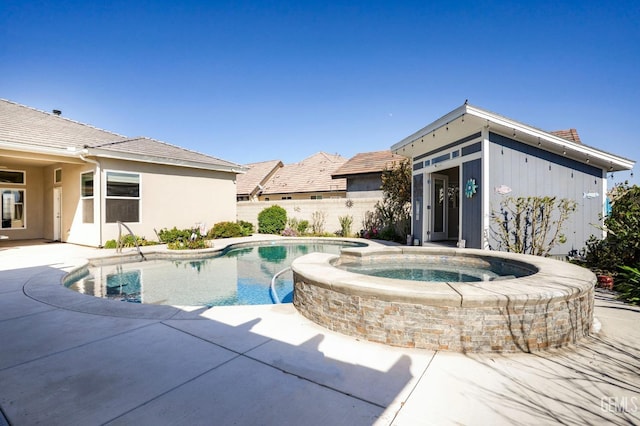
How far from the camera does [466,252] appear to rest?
6680 mm

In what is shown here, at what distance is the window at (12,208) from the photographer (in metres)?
12.7

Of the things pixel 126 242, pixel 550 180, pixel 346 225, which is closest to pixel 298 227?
pixel 346 225

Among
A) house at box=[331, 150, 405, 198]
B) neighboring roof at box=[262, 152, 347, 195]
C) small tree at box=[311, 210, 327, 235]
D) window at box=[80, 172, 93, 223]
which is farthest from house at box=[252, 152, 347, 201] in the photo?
window at box=[80, 172, 93, 223]

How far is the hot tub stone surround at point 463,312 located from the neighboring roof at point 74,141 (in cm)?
1167

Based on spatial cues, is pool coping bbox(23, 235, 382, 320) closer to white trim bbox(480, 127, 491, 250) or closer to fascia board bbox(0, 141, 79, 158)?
fascia board bbox(0, 141, 79, 158)

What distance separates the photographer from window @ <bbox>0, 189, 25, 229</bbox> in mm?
12741

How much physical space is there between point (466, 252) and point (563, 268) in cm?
228

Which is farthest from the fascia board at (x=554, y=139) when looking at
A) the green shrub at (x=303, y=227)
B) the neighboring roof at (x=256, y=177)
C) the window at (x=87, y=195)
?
the neighboring roof at (x=256, y=177)

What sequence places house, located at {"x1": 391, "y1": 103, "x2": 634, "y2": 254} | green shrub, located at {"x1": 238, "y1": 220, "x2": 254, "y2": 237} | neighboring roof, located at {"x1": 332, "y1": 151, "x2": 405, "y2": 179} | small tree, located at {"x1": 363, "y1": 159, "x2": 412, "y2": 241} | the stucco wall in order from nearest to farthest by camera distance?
house, located at {"x1": 391, "y1": 103, "x2": 634, "y2": 254}
the stucco wall
small tree, located at {"x1": 363, "y1": 159, "x2": 412, "y2": 241}
green shrub, located at {"x1": 238, "y1": 220, "x2": 254, "y2": 237}
neighboring roof, located at {"x1": 332, "y1": 151, "x2": 405, "y2": 179}

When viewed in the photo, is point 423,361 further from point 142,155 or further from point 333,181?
point 333,181

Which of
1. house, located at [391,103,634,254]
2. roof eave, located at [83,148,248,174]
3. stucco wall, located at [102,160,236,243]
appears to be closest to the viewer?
house, located at [391,103,634,254]

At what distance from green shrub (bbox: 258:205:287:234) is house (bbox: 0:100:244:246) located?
2.68 meters

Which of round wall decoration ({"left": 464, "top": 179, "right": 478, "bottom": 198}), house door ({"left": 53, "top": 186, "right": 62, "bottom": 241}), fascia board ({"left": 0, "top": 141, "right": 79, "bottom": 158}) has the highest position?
fascia board ({"left": 0, "top": 141, "right": 79, "bottom": 158})

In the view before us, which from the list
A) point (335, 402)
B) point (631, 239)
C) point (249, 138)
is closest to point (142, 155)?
point (249, 138)
